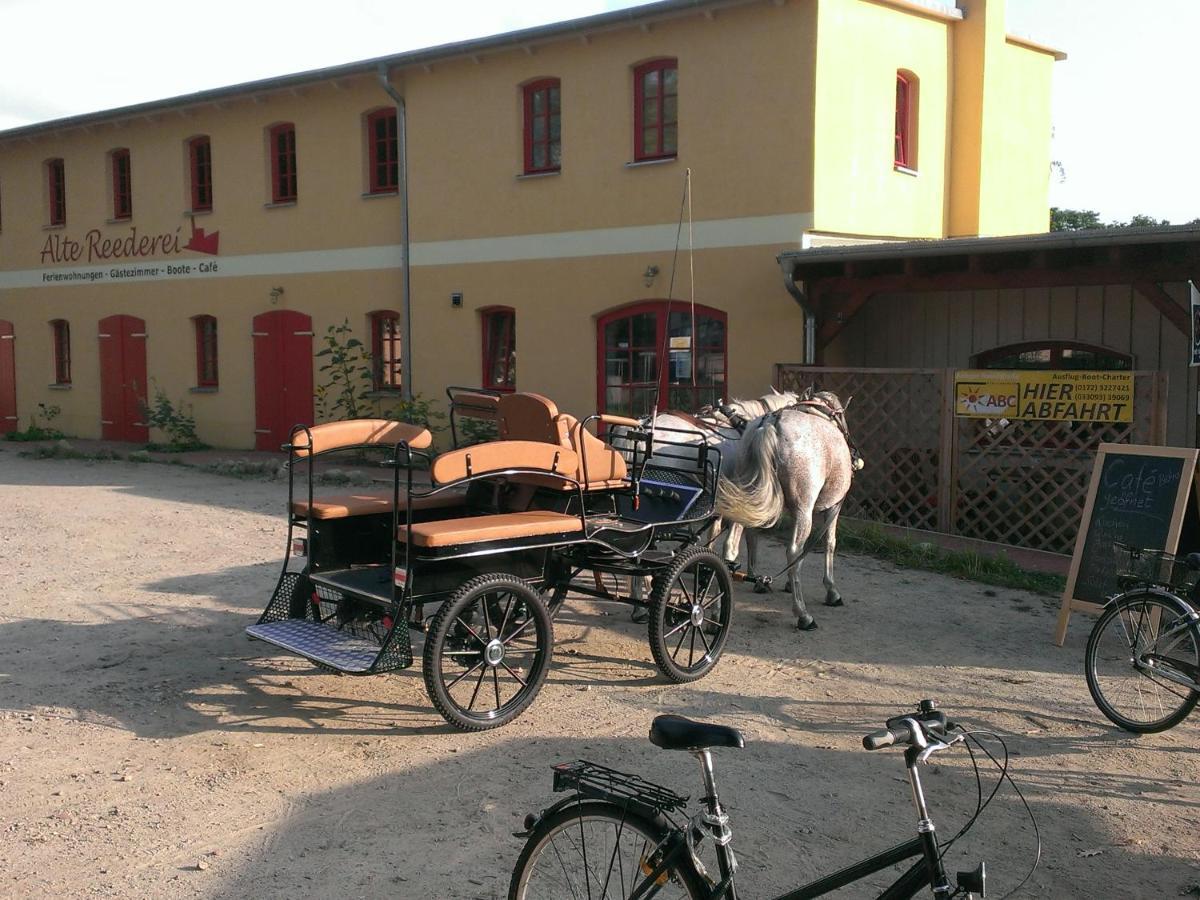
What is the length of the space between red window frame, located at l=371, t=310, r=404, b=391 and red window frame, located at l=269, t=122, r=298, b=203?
114 inches

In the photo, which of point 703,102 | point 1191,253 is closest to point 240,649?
point 1191,253

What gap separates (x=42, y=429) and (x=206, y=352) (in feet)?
16.5

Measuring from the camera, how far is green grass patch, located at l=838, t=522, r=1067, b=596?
9320 millimetres

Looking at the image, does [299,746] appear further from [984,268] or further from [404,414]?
[404,414]

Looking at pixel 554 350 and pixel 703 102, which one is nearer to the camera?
pixel 703 102

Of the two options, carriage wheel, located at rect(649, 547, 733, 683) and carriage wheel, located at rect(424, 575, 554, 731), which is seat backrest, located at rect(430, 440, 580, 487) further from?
carriage wheel, located at rect(649, 547, 733, 683)

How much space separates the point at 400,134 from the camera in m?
17.3

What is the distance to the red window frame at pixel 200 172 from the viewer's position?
20.7 meters

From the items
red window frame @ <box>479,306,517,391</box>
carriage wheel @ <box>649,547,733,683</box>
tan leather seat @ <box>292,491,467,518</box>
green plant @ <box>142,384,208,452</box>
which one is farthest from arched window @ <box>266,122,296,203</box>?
carriage wheel @ <box>649,547,733,683</box>

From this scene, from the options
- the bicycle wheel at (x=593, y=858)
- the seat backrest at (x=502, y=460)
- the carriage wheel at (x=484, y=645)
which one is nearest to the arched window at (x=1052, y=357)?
the seat backrest at (x=502, y=460)

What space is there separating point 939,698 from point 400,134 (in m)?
13.4

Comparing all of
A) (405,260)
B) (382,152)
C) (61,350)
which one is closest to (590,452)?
(405,260)

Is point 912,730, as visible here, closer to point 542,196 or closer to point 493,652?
point 493,652

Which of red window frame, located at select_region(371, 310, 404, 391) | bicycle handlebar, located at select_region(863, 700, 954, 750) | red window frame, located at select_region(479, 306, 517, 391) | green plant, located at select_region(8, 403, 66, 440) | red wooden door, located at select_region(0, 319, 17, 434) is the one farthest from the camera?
red wooden door, located at select_region(0, 319, 17, 434)
